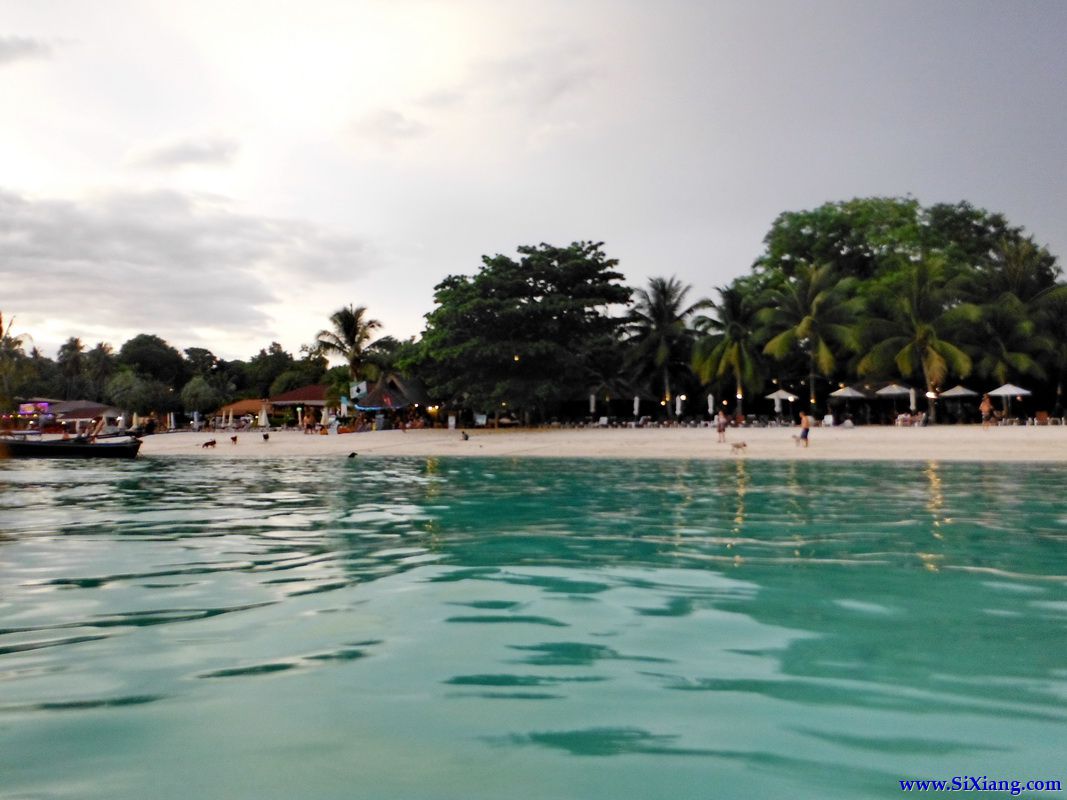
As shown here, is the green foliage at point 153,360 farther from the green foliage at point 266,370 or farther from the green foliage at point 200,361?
the green foliage at point 266,370

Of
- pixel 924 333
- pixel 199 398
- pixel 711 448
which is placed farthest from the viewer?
pixel 199 398

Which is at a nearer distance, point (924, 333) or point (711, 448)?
point (711, 448)

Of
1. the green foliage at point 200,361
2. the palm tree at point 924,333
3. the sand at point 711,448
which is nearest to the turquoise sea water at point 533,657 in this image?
the sand at point 711,448

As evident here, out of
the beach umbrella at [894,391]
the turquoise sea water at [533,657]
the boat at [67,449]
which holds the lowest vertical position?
the turquoise sea water at [533,657]

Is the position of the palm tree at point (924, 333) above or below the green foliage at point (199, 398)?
above

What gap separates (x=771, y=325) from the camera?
148ft

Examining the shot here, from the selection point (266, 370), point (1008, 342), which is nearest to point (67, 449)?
point (1008, 342)

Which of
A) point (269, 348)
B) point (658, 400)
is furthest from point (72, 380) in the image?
point (658, 400)

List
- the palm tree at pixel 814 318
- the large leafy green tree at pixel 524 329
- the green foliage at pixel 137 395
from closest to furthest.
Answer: the large leafy green tree at pixel 524 329 → the palm tree at pixel 814 318 → the green foliage at pixel 137 395

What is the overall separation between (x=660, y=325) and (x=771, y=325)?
655 cm

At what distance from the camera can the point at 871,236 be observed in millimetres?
50188

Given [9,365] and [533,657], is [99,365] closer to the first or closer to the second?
[9,365]

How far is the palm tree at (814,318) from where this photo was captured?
1671 inches

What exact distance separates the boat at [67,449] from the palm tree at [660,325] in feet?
97.2
